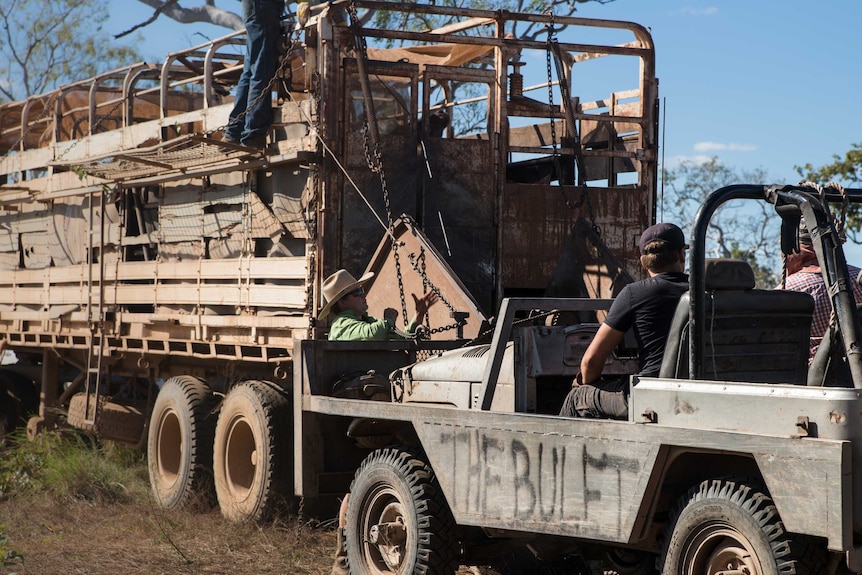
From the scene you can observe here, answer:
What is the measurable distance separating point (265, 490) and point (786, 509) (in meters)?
5.04

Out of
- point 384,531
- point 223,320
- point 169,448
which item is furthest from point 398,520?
point 169,448

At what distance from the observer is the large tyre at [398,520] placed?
6266 mm

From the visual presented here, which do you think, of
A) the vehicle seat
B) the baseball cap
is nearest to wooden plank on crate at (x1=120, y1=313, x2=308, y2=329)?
the baseball cap

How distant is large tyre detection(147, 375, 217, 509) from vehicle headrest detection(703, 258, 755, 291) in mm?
5991

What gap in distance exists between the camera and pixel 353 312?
8.50 m

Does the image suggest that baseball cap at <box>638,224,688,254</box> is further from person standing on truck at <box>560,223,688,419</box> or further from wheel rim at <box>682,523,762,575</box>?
wheel rim at <box>682,523,762,575</box>

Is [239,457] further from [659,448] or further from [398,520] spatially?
[659,448]

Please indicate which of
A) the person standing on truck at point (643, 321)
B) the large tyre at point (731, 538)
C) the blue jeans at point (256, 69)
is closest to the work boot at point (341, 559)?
the person standing on truck at point (643, 321)

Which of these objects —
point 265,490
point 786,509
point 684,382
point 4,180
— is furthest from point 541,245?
point 4,180

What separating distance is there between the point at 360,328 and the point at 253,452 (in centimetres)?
163

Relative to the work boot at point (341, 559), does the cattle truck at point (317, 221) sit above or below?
above

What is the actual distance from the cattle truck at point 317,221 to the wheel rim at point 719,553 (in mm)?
2719

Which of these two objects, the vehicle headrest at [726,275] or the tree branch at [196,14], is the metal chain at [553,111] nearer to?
the vehicle headrest at [726,275]

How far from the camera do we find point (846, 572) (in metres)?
4.52
